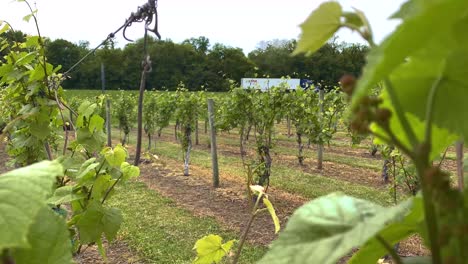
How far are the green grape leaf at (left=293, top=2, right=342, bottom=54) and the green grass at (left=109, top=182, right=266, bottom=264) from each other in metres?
4.22

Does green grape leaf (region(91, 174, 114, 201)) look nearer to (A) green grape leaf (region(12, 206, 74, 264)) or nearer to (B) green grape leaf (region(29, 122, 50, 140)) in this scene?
(B) green grape leaf (region(29, 122, 50, 140))

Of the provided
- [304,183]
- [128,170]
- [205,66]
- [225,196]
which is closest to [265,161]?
[225,196]

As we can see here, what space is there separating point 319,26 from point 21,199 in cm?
28

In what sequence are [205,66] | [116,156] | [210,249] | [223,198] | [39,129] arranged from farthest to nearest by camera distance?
[205,66], [223,198], [39,129], [116,156], [210,249]

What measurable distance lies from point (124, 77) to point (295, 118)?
25.4 m

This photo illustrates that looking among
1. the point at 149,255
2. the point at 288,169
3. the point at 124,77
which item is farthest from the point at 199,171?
the point at 124,77

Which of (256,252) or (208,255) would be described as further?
(256,252)

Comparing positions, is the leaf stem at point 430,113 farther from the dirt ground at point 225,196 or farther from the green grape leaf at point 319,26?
the dirt ground at point 225,196

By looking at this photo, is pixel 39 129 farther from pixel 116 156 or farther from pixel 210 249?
pixel 210 249

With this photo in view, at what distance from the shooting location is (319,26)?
0.39 metres

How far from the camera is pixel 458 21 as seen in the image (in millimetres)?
293

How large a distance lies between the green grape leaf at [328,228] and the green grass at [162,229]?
422 cm

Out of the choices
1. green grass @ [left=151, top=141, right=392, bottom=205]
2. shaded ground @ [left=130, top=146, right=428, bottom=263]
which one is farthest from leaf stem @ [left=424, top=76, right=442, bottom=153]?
green grass @ [left=151, top=141, right=392, bottom=205]

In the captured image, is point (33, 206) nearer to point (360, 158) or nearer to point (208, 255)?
point (208, 255)
